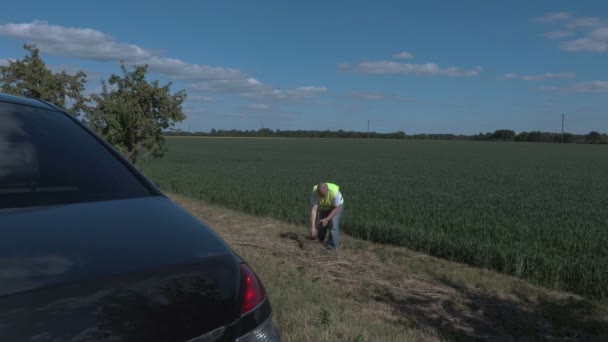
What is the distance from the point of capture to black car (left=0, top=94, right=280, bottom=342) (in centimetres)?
141

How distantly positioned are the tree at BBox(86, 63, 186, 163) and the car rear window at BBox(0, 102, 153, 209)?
10.8 meters

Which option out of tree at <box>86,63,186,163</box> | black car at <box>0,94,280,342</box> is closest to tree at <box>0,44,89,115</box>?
tree at <box>86,63,186,163</box>

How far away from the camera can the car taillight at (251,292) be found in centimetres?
184

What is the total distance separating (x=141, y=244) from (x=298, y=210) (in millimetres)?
11315

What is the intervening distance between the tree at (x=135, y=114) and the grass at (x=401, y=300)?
236 inches

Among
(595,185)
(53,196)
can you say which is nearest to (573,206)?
(595,185)

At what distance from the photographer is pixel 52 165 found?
8.27 ft

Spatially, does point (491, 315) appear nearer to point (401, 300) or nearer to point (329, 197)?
point (401, 300)

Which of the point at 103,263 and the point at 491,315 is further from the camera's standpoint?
the point at 491,315

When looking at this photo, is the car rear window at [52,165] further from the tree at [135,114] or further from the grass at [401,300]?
the tree at [135,114]

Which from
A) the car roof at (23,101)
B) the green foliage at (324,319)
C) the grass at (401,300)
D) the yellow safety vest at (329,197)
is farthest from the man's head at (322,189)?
the car roof at (23,101)

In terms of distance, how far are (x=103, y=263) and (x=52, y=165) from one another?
1.14 m

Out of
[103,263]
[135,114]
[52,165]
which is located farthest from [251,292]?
[135,114]

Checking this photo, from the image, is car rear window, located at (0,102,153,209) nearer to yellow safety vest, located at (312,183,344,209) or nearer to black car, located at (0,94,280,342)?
black car, located at (0,94,280,342)
